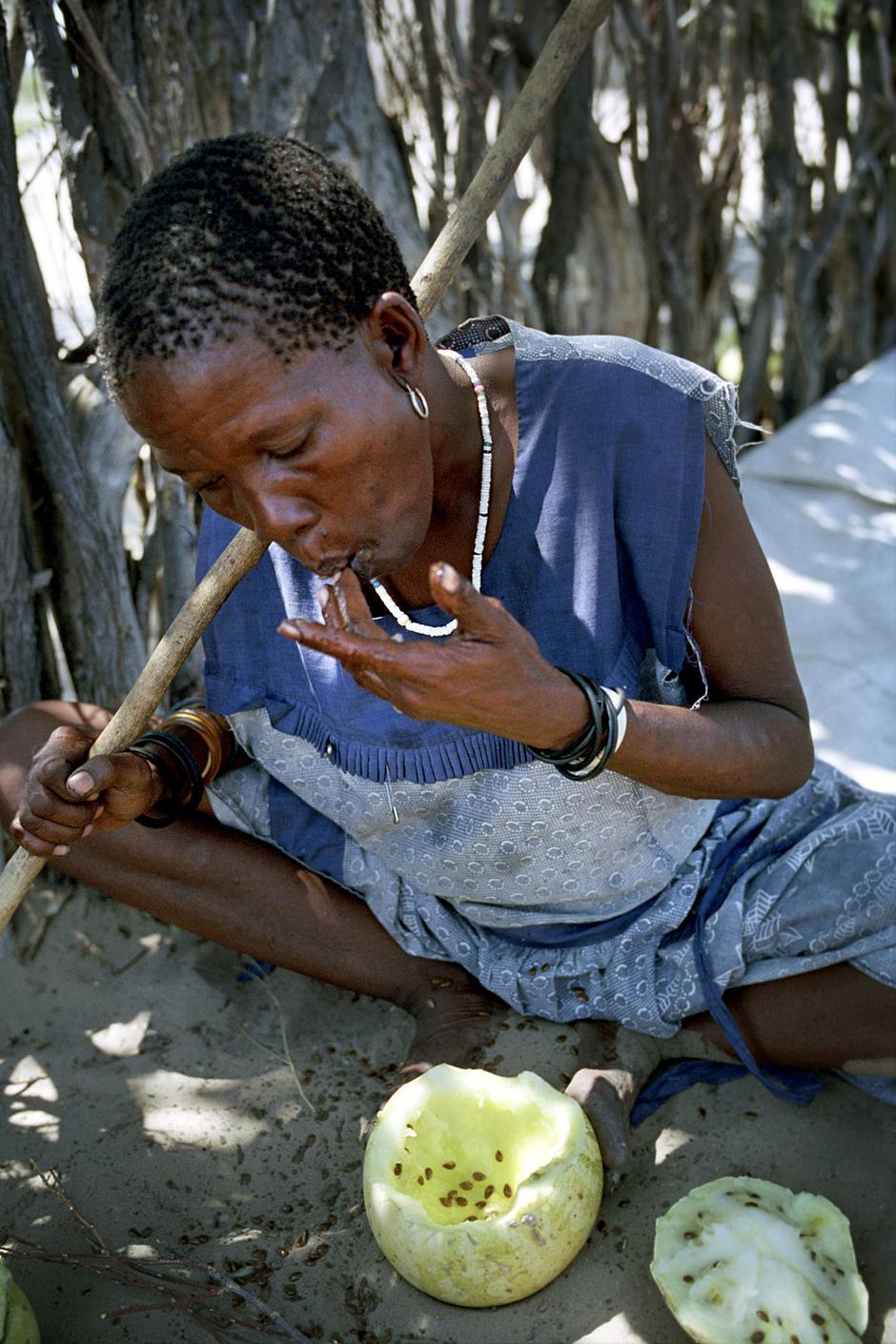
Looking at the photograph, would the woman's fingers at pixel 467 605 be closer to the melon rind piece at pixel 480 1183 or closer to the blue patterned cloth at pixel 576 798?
the blue patterned cloth at pixel 576 798

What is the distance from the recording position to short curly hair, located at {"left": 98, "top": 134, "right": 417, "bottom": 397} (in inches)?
54.6

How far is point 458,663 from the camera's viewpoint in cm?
136

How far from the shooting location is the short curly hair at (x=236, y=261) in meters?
1.39

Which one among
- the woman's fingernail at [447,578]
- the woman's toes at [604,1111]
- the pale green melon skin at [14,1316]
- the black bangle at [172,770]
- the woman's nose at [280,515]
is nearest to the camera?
the woman's fingernail at [447,578]

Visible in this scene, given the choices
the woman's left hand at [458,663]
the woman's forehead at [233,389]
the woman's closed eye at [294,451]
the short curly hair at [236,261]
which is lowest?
the woman's left hand at [458,663]

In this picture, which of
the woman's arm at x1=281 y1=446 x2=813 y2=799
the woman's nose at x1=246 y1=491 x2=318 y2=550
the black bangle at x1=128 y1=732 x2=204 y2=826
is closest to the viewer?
the woman's arm at x1=281 y1=446 x2=813 y2=799

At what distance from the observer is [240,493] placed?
1.50 m

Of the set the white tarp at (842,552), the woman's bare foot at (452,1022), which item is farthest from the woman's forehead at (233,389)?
the white tarp at (842,552)

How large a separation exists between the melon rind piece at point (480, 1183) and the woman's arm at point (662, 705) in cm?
53

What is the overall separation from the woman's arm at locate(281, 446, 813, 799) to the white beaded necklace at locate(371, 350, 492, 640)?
0.27m

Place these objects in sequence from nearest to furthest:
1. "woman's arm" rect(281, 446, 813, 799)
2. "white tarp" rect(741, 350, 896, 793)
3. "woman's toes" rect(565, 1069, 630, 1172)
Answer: "woman's arm" rect(281, 446, 813, 799) < "woman's toes" rect(565, 1069, 630, 1172) < "white tarp" rect(741, 350, 896, 793)

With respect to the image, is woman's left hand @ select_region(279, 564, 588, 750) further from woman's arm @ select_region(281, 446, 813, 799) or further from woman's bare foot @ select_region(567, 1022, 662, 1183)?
woman's bare foot @ select_region(567, 1022, 662, 1183)

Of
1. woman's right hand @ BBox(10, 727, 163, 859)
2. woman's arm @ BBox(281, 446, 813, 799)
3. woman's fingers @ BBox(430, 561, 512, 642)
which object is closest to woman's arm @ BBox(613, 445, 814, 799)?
woman's arm @ BBox(281, 446, 813, 799)

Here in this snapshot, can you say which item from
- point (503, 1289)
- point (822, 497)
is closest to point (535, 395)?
point (503, 1289)
